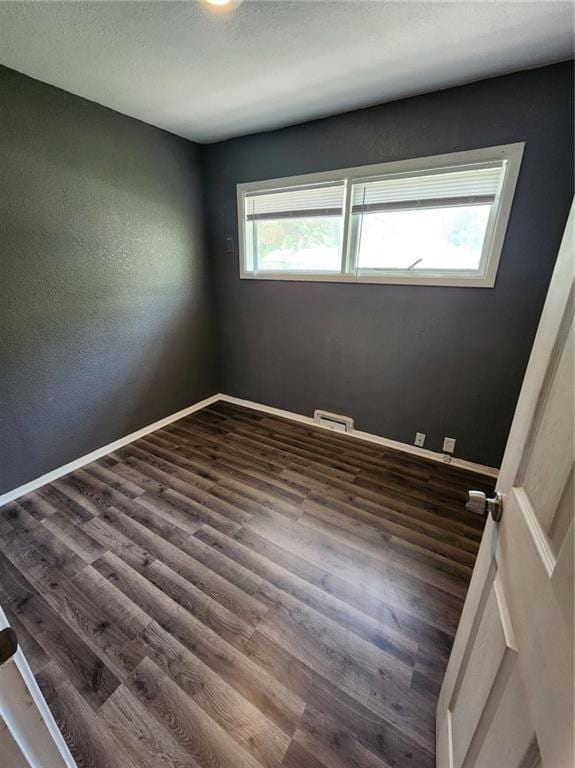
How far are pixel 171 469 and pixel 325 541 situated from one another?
1.29m

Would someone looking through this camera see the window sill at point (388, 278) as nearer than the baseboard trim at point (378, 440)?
Yes

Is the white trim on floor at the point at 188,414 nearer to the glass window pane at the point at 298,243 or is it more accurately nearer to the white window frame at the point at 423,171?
the white window frame at the point at 423,171

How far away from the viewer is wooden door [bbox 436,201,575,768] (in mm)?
415

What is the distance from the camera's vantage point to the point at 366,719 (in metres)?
1.07

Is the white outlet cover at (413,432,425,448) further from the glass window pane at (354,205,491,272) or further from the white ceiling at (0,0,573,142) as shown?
the white ceiling at (0,0,573,142)

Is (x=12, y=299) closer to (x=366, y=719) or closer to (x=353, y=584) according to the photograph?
(x=353, y=584)

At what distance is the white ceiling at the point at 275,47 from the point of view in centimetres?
131

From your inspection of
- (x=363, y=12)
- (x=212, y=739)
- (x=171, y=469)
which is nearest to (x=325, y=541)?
(x=212, y=739)

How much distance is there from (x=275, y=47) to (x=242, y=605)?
2.69 m

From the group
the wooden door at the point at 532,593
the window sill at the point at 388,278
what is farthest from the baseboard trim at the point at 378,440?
the wooden door at the point at 532,593

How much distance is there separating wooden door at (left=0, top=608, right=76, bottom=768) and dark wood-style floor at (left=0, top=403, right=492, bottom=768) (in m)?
0.63

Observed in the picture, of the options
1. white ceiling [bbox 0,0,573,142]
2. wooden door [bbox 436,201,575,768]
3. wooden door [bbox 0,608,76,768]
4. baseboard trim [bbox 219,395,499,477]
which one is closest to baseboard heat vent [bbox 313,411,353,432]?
baseboard trim [bbox 219,395,499,477]

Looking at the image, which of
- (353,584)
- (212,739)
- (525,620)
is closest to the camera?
(525,620)

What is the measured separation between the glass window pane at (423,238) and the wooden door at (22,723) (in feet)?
8.45
